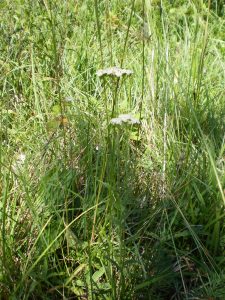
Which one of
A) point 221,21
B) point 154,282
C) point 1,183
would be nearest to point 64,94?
point 1,183

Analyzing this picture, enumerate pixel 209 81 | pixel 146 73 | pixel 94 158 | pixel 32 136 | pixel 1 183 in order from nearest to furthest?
1. pixel 1 183
2. pixel 94 158
3. pixel 32 136
4. pixel 146 73
5. pixel 209 81

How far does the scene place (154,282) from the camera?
53.4 inches

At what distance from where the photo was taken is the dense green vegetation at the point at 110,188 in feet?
4.50

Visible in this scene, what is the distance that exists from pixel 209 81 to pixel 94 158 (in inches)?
33.9

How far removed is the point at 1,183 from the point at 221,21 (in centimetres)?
202

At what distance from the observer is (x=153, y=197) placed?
1645 mm

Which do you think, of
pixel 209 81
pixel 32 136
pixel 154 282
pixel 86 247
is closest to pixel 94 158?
pixel 32 136

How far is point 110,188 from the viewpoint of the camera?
1.35 m

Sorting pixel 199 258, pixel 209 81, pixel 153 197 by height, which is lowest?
pixel 199 258

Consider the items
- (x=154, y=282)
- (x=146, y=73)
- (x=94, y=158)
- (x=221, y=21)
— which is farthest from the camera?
(x=221, y=21)

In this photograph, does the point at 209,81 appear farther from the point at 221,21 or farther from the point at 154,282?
the point at 154,282

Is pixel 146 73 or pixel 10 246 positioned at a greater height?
pixel 146 73

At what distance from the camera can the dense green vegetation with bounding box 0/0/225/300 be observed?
137 centimetres

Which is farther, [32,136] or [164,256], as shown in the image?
[32,136]
